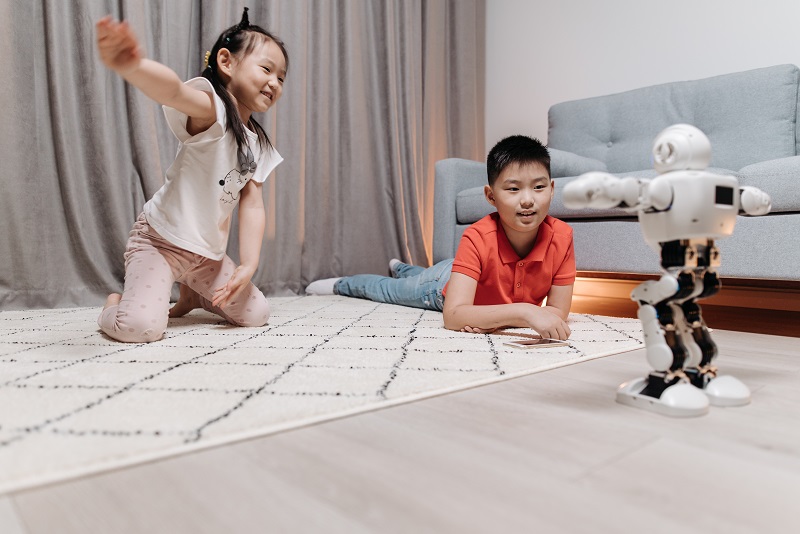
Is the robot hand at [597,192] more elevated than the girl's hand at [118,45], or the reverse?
the girl's hand at [118,45]

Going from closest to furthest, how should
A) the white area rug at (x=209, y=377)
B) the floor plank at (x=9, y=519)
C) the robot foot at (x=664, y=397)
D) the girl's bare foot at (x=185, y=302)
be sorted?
the floor plank at (x=9, y=519) < the white area rug at (x=209, y=377) < the robot foot at (x=664, y=397) < the girl's bare foot at (x=185, y=302)

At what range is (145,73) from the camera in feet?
3.33

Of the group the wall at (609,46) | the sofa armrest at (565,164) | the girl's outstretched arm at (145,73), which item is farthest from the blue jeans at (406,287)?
the wall at (609,46)

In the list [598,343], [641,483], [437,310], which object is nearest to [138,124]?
[437,310]

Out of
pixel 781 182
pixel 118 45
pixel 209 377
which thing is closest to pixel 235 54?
pixel 118 45

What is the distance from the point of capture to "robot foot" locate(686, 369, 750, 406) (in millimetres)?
757

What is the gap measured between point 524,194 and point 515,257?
0.19 metres

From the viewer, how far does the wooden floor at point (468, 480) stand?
0.45 metres

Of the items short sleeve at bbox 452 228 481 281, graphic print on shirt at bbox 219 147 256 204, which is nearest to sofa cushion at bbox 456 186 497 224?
short sleeve at bbox 452 228 481 281

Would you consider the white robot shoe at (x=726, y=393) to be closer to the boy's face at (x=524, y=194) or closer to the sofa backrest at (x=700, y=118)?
the boy's face at (x=524, y=194)

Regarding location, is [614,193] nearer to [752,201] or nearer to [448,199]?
[752,201]

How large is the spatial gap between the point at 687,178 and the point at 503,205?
2.30 ft

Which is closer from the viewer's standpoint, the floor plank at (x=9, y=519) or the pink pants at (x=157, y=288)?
the floor plank at (x=9, y=519)

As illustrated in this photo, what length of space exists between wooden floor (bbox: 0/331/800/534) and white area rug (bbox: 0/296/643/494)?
0.16 feet
